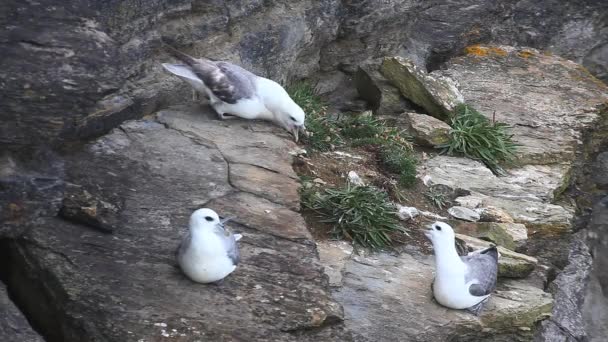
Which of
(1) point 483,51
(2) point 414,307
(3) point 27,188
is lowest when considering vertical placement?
(2) point 414,307

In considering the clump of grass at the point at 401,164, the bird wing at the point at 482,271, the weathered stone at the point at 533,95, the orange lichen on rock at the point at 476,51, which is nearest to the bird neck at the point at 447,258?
the bird wing at the point at 482,271

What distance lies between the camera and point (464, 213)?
7.24 m

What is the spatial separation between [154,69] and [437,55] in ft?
12.4

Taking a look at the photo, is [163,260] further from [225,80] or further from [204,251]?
[225,80]

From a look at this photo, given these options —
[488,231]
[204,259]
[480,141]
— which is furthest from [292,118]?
[204,259]

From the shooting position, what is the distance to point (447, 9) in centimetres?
1004

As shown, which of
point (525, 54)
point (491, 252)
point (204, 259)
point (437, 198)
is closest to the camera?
point (204, 259)

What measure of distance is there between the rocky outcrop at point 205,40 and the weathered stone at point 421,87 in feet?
1.79

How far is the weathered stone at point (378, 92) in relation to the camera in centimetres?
878

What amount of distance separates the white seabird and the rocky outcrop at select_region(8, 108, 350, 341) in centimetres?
9

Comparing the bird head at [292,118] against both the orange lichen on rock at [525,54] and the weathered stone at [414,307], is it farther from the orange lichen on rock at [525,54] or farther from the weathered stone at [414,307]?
the orange lichen on rock at [525,54]

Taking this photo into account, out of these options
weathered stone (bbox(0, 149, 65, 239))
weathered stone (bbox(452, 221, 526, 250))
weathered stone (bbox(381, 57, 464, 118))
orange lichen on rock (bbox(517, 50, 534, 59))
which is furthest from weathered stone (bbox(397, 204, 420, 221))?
orange lichen on rock (bbox(517, 50, 534, 59))

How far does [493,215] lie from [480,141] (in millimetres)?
1124

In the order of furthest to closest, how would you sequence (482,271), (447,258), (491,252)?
1. (491,252)
2. (482,271)
3. (447,258)
